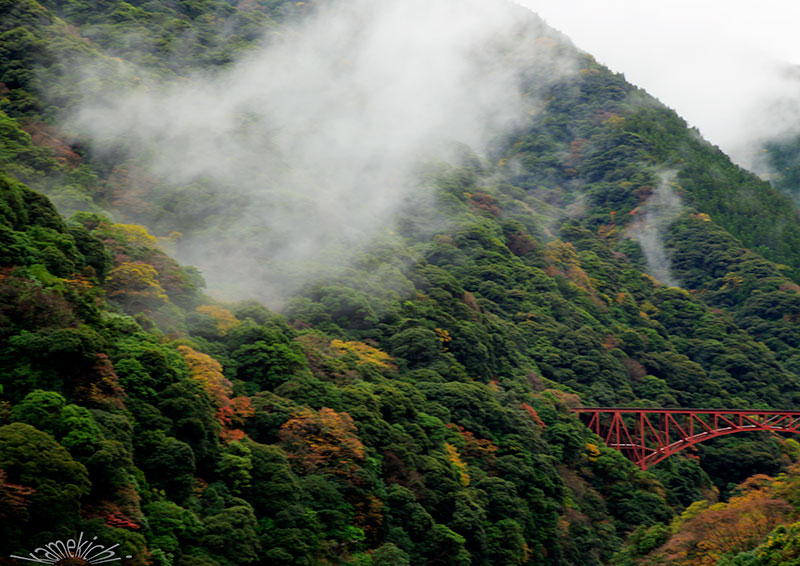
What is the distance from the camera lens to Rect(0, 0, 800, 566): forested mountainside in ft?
106

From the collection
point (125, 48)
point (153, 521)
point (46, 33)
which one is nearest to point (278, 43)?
point (125, 48)

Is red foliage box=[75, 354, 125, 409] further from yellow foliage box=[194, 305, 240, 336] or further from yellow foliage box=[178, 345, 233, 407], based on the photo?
yellow foliage box=[194, 305, 240, 336]

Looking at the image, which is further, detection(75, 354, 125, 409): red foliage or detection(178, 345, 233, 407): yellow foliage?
detection(178, 345, 233, 407): yellow foliage

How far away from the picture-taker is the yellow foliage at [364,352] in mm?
57406

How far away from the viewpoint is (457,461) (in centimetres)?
5022

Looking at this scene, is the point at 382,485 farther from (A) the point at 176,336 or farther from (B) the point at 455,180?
(B) the point at 455,180

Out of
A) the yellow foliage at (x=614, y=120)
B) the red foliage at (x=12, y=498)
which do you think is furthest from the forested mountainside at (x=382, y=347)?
the yellow foliage at (x=614, y=120)

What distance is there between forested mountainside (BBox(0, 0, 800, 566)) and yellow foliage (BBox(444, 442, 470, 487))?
235 millimetres

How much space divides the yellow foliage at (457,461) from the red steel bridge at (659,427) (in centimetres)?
1396

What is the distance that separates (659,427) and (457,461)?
19576mm

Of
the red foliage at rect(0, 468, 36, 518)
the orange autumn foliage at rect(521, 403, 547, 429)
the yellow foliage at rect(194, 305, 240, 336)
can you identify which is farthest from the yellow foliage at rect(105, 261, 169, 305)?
the orange autumn foliage at rect(521, 403, 547, 429)

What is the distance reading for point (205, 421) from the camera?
37.2m

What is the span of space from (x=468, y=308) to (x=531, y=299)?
14.3 metres

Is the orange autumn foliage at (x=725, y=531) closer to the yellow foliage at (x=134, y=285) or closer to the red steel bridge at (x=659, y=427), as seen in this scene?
the red steel bridge at (x=659, y=427)
